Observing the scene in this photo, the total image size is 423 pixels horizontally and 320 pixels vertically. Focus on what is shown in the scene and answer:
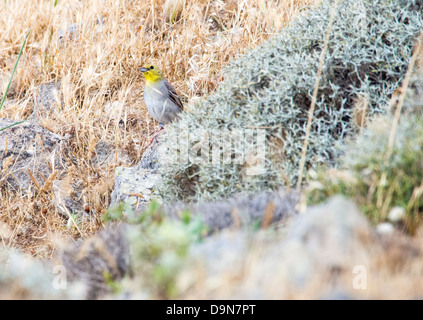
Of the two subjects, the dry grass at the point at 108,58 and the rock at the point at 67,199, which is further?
the dry grass at the point at 108,58

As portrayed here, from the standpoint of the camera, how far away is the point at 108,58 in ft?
20.1

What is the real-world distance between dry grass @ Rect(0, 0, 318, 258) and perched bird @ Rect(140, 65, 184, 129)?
24 centimetres

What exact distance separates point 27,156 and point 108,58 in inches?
67.1

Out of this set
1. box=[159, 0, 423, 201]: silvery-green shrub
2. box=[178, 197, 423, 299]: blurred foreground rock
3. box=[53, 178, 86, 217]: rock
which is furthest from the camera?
box=[53, 178, 86, 217]: rock

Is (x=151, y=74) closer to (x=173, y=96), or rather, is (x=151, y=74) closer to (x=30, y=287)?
(x=173, y=96)

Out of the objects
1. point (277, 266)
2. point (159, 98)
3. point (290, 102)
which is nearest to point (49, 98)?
point (159, 98)

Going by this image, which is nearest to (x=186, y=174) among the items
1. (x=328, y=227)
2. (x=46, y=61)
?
(x=328, y=227)

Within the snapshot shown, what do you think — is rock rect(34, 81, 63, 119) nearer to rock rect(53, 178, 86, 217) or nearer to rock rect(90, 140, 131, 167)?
rock rect(90, 140, 131, 167)

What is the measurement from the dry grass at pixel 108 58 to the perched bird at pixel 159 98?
236 millimetres

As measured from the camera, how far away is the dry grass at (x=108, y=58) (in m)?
5.32

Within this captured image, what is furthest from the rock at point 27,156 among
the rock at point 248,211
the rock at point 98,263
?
the rock at point 248,211

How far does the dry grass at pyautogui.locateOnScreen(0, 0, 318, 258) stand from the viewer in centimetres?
532

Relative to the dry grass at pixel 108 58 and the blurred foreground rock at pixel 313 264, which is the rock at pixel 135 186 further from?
the blurred foreground rock at pixel 313 264

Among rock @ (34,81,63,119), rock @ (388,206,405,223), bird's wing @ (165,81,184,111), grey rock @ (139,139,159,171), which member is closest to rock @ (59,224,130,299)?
rock @ (388,206,405,223)
